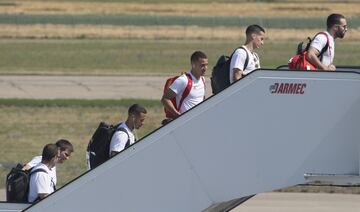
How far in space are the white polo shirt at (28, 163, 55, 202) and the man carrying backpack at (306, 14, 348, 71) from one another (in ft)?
10.6

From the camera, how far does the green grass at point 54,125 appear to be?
2553 cm

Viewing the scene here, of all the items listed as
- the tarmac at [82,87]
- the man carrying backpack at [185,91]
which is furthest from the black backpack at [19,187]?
the tarmac at [82,87]

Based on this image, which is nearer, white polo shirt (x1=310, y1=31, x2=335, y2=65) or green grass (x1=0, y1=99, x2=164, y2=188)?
white polo shirt (x1=310, y1=31, x2=335, y2=65)

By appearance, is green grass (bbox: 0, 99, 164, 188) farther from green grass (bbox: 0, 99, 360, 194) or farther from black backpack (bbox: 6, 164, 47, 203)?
black backpack (bbox: 6, 164, 47, 203)

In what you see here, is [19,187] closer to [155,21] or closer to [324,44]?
[324,44]

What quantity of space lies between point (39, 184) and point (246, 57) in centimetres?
282

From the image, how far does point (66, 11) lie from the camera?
8712cm

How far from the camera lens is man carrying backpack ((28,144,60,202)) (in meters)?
13.4

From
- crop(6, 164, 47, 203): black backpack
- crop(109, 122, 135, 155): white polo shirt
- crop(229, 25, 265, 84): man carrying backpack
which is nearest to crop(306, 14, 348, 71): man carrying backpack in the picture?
crop(229, 25, 265, 84): man carrying backpack

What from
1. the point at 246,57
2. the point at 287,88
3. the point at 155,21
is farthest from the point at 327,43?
the point at 155,21

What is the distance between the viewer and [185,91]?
46.6ft

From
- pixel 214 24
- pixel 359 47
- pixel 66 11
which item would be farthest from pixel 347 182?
pixel 66 11

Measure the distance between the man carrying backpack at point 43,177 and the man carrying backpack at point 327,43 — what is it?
10.2 feet

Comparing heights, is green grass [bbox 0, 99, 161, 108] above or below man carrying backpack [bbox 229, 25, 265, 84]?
above
